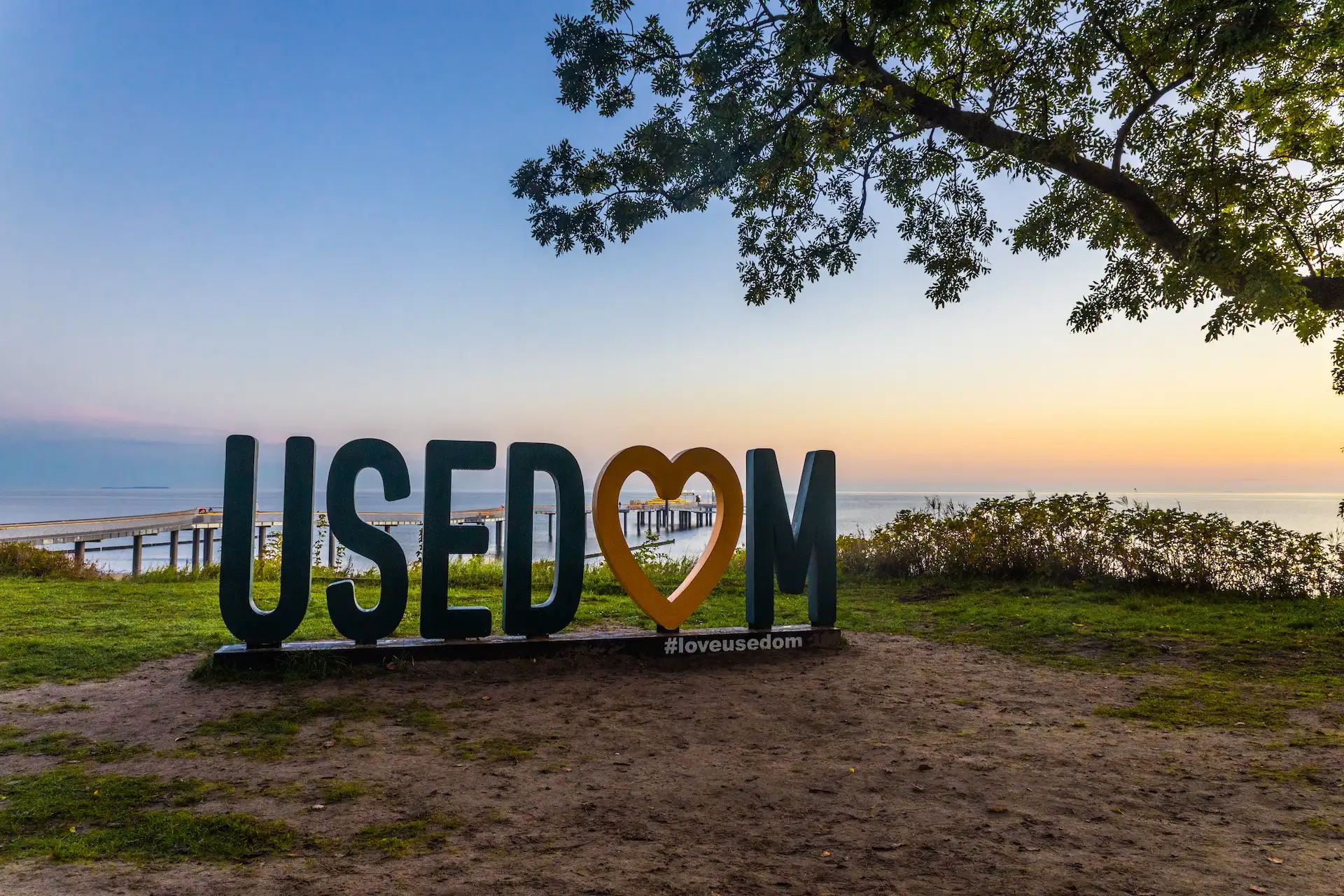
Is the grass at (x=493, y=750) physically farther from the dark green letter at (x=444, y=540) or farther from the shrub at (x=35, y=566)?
Result: the shrub at (x=35, y=566)

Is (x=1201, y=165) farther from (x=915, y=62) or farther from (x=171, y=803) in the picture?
(x=171, y=803)

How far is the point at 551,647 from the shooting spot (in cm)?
698

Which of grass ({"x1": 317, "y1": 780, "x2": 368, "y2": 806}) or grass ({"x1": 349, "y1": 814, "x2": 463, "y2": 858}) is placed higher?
grass ({"x1": 349, "y1": 814, "x2": 463, "y2": 858})

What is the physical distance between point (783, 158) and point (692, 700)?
206 inches

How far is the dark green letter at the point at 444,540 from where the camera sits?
6.80 metres

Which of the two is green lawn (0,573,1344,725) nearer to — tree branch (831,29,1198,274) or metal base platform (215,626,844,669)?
metal base platform (215,626,844,669)

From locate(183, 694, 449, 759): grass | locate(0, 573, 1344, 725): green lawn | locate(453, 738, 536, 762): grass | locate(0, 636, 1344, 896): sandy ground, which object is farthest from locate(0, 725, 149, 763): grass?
locate(453, 738, 536, 762): grass

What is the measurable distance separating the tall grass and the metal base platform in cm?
519

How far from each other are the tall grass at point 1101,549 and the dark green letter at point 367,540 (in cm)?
860

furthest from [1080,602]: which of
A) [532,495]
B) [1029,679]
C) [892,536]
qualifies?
[532,495]

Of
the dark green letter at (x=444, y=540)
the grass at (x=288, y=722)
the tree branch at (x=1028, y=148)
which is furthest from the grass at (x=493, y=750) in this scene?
the tree branch at (x=1028, y=148)

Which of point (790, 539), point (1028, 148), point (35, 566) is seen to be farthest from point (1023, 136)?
point (35, 566)

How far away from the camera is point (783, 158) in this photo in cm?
762

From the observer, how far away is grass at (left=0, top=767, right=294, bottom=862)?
10.4ft
